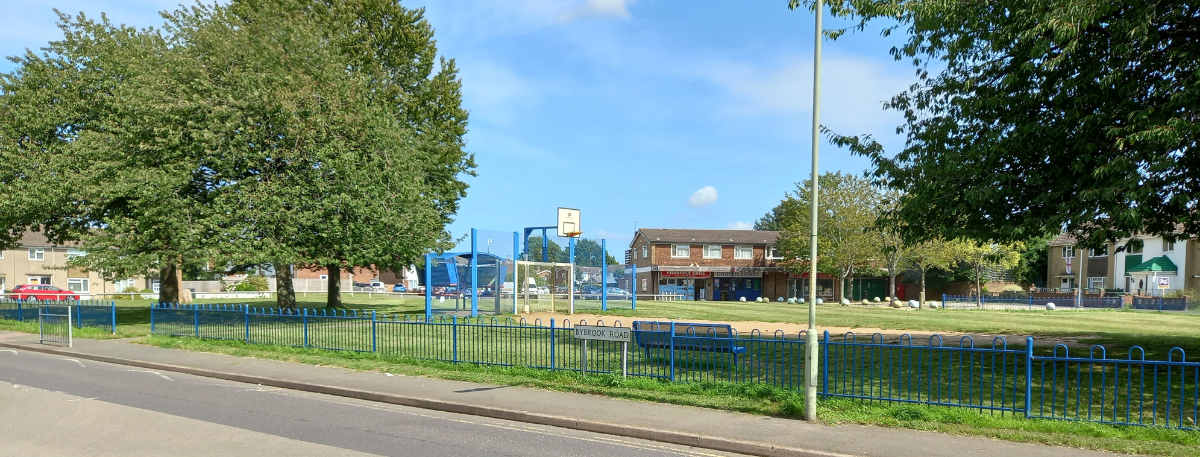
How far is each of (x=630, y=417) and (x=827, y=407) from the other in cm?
255

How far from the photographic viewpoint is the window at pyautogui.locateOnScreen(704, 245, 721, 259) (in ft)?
216

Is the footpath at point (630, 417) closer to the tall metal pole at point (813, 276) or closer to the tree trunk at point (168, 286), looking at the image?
the tall metal pole at point (813, 276)

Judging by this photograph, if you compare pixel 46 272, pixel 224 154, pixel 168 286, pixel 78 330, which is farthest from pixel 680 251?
pixel 46 272

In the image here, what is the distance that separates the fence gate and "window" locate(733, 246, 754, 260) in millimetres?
51152

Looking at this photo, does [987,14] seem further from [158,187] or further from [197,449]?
[158,187]

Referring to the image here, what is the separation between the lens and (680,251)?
215ft

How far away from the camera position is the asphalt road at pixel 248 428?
8211mm

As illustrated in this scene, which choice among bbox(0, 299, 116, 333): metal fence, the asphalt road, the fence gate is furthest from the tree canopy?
the asphalt road

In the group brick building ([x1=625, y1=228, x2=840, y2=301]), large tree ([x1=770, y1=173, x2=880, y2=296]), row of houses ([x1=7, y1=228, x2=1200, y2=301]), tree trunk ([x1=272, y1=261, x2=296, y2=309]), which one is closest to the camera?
tree trunk ([x1=272, y1=261, x2=296, y2=309])

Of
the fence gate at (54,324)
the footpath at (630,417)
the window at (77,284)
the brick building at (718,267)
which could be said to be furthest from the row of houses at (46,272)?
the footpath at (630,417)

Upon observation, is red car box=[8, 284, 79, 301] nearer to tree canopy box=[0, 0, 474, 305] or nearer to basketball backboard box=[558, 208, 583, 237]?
tree canopy box=[0, 0, 474, 305]

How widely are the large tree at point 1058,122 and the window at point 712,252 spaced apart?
167 ft

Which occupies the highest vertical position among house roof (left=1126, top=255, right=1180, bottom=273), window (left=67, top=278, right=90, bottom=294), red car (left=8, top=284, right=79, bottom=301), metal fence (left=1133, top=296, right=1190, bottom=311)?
house roof (left=1126, top=255, right=1180, bottom=273)

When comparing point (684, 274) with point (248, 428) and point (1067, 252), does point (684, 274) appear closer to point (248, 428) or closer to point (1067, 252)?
point (1067, 252)
